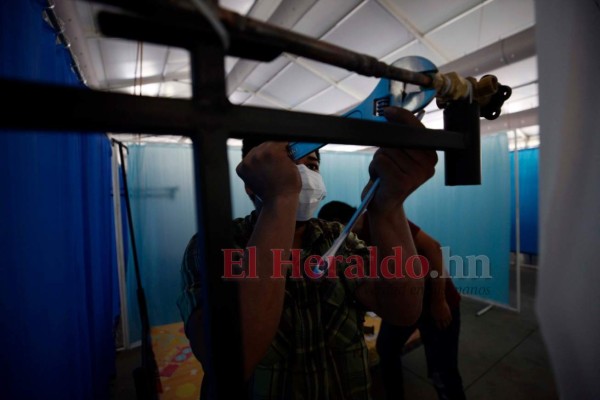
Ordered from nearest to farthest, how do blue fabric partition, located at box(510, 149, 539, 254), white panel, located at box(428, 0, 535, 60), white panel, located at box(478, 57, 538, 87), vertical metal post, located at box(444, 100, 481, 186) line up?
vertical metal post, located at box(444, 100, 481, 186)
white panel, located at box(428, 0, 535, 60)
white panel, located at box(478, 57, 538, 87)
blue fabric partition, located at box(510, 149, 539, 254)

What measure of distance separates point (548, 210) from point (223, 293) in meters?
0.45

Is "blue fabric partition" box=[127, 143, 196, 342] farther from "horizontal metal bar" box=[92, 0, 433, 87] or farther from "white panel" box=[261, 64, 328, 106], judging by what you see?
"horizontal metal bar" box=[92, 0, 433, 87]

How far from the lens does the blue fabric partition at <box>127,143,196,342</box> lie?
7.90ft

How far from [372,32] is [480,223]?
2327 mm

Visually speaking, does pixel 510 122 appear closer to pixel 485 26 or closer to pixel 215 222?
pixel 485 26

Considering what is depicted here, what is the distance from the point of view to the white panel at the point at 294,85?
3.22 metres

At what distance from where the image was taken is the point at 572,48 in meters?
0.38

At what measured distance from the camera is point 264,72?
3295 millimetres

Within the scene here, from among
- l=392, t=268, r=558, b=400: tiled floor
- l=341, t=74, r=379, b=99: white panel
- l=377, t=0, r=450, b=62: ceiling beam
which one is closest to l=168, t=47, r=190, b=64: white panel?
l=341, t=74, r=379, b=99: white panel

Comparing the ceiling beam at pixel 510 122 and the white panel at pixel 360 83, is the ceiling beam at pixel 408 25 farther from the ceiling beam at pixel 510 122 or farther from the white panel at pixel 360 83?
the ceiling beam at pixel 510 122

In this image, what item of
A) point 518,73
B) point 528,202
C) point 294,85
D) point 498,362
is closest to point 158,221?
point 294,85

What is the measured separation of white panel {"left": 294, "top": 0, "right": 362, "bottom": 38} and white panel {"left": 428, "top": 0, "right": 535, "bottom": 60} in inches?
33.9

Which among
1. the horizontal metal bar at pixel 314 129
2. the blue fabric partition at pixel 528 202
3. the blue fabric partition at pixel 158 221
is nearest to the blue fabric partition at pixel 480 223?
the blue fabric partition at pixel 528 202

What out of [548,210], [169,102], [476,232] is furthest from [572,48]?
[476,232]
